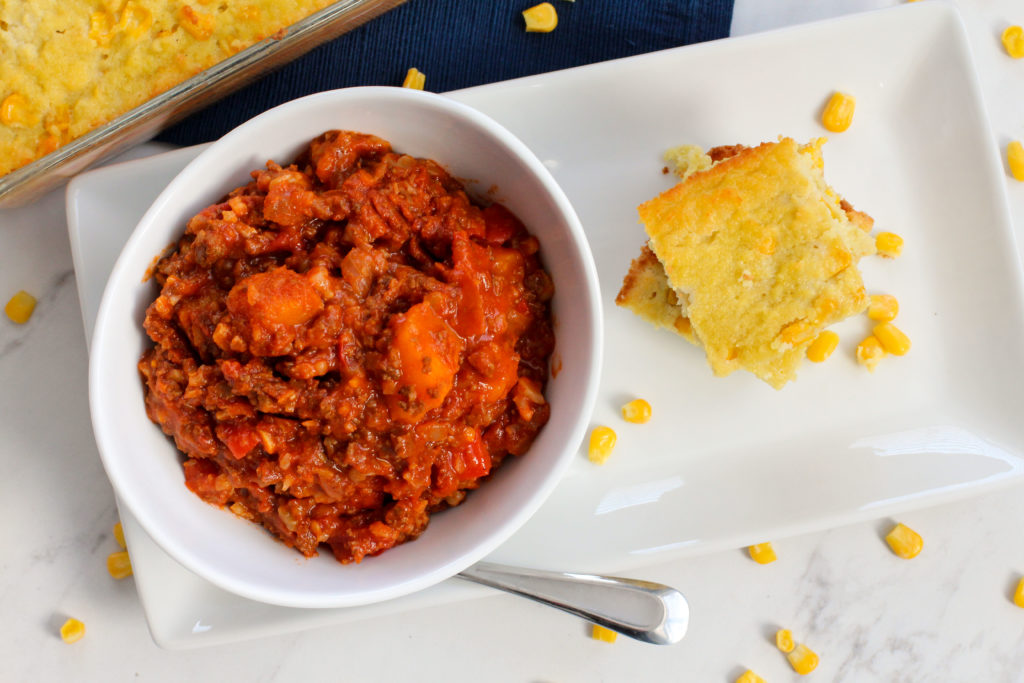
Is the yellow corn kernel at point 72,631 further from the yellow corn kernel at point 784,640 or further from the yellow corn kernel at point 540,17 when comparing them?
the yellow corn kernel at point 540,17

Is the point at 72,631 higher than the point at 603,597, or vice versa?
the point at 603,597

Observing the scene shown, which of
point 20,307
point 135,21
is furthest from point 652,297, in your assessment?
point 20,307

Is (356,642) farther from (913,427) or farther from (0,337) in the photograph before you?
(913,427)

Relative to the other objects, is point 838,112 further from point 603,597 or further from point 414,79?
point 603,597

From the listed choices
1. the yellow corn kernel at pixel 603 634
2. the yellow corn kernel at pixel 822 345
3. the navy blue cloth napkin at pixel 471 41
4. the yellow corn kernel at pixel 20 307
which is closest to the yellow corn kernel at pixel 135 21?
the navy blue cloth napkin at pixel 471 41

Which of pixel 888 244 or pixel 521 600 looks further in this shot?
pixel 521 600

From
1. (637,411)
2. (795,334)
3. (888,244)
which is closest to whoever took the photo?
(795,334)

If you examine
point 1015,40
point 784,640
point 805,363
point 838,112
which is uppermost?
point 1015,40
